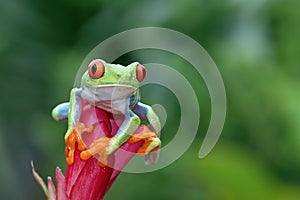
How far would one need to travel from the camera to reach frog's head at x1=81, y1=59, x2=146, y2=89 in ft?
3.17

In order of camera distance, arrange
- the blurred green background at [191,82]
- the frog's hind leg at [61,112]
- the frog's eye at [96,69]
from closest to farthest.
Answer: the frog's eye at [96,69] → the frog's hind leg at [61,112] → the blurred green background at [191,82]

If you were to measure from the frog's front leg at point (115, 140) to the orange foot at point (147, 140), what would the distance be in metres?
0.03

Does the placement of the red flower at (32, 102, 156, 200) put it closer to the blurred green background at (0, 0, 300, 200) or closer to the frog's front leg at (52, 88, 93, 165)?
the frog's front leg at (52, 88, 93, 165)

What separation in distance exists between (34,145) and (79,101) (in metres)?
1.61

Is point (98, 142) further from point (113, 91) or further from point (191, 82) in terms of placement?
point (191, 82)

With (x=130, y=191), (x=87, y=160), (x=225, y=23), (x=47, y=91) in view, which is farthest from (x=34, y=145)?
(x=87, y=160)

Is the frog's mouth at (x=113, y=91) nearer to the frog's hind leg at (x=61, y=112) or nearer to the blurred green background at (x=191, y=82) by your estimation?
the frog's hind leg at (x=61, y=112)

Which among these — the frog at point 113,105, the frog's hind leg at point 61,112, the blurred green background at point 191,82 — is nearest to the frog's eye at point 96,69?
the frog at point 113,105

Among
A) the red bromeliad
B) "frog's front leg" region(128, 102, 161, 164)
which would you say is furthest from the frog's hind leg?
"frog's front leg" region(128, 102, 161, 164)

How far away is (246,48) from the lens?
2051 millimetres

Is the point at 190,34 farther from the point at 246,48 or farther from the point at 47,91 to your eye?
the point at 47,91

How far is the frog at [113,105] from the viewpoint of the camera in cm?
97

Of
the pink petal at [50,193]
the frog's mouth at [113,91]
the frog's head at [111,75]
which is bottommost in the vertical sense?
the pink petal at [50,193]

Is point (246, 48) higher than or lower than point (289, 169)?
higher
